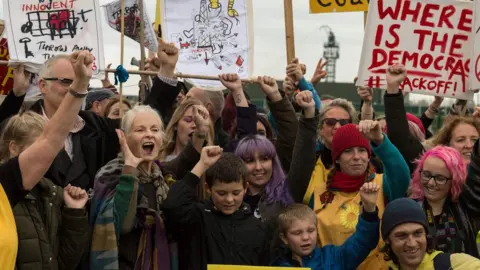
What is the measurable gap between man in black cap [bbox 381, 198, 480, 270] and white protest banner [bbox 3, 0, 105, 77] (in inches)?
114

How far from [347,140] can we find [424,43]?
1.47 m

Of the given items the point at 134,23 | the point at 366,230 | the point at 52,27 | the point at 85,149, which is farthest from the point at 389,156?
the point at 134,23

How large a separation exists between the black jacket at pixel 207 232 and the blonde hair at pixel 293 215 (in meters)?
0.12

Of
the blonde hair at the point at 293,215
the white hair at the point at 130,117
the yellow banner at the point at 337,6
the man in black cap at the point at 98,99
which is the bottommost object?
the blonde hair at the point at 293,215

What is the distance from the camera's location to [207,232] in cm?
541

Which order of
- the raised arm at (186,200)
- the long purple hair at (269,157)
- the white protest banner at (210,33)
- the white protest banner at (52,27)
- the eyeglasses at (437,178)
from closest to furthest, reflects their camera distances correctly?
the raised arm at (186,200) < the eyeglasses at (437,178) < the long purple hair at (269,157) < the white protest banner at (52,27) < the white protest banner at (210,33)

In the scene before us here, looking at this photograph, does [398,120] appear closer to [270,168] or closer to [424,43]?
[270,168]

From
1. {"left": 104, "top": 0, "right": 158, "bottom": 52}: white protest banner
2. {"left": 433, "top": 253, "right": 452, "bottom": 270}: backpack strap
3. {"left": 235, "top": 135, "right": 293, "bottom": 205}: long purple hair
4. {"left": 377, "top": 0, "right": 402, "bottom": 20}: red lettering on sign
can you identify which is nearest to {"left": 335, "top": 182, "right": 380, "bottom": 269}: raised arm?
{"left": 433, "top": 253, "right": 452, "bottom": 270}: backpack strap

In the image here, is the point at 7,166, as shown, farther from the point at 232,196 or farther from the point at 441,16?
the point at 441,16

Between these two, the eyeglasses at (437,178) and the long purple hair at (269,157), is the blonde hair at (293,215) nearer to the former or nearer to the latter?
the long purple hair at (269,157)

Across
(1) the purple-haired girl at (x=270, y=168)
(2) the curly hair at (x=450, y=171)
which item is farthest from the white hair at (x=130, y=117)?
(2) the curly hair at (x=450, y=171)

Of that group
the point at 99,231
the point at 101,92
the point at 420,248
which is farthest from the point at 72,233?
the point at 101,92

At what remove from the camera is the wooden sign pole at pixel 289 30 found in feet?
25.2

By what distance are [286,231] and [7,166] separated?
1.83 m
